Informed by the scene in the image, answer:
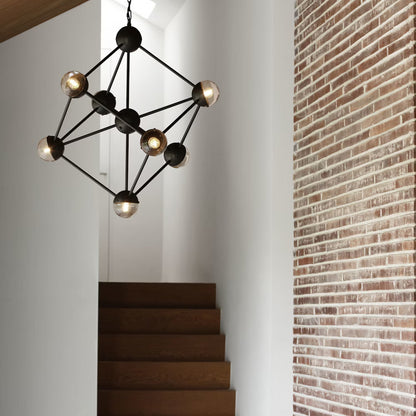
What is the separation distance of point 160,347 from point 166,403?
52 cm

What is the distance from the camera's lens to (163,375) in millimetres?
6066

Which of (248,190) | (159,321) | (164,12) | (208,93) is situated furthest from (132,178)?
(208,93)

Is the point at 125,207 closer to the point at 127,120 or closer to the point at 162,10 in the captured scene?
the point at 127,120

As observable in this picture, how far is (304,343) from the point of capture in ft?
16.6

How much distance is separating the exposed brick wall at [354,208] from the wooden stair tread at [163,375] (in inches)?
44.6

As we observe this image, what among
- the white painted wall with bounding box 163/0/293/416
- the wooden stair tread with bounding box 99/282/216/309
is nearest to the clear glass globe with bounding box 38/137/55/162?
the white painted wall with bounding box 163/0/293/416

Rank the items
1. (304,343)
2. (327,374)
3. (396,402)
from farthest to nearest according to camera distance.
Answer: (304,343) < (327,374) < (396,402)

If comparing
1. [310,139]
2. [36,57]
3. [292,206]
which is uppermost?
[36,57]

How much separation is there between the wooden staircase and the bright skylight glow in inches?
138

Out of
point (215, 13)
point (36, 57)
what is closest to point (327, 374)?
point (36, 57)

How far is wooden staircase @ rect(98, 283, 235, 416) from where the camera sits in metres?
5.88

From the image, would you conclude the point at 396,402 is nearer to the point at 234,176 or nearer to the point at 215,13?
the point at 234,176

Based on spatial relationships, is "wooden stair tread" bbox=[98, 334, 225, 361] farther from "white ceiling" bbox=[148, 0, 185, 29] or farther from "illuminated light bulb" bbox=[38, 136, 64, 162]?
"white ceiling" bbox=[148, 0, 185, 29]

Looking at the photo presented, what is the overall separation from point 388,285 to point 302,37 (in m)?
1.97
